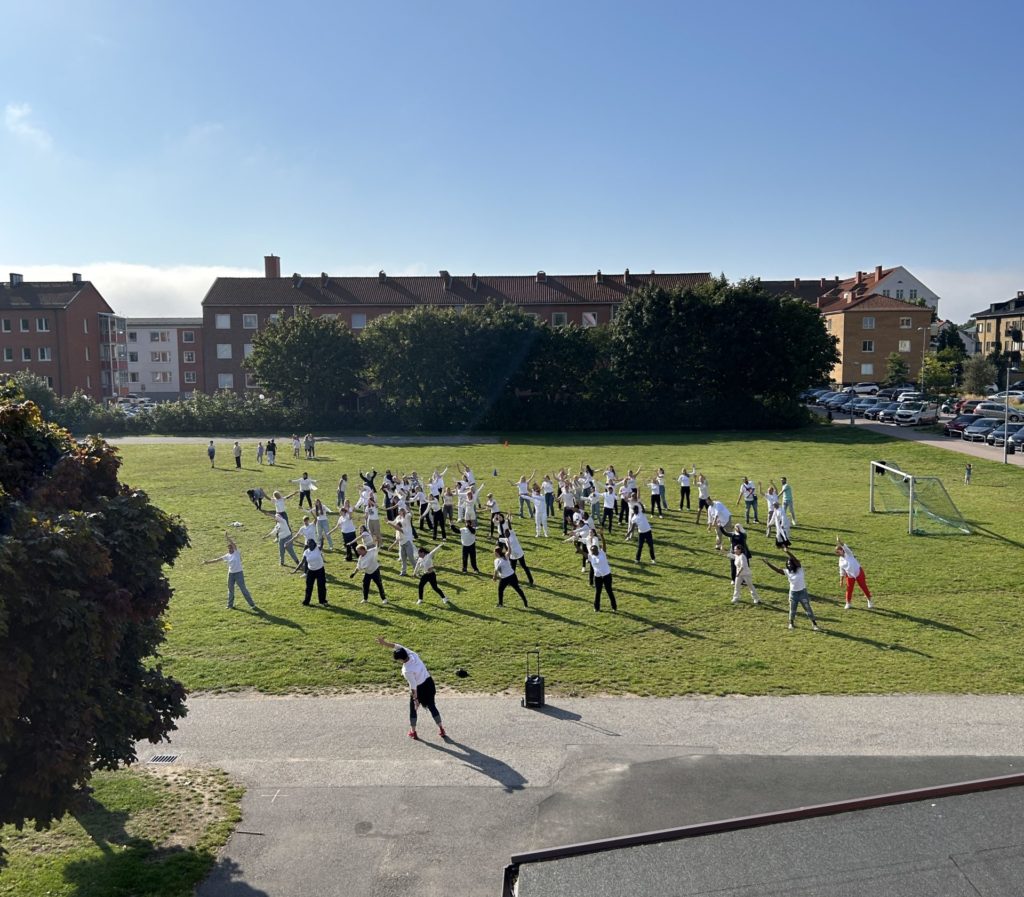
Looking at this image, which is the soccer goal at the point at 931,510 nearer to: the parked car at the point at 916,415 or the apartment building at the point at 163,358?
the parked car at the point at 916,415

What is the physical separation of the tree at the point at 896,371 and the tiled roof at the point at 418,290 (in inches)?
742

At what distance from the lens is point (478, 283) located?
79188 mm

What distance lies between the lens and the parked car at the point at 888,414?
5659cm

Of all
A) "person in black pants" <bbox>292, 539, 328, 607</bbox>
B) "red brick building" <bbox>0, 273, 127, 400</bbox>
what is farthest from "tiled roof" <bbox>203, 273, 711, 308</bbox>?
"person in black pants" <bbox>292, 539, 328, 607</bbox>

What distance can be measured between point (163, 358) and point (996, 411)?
267ft

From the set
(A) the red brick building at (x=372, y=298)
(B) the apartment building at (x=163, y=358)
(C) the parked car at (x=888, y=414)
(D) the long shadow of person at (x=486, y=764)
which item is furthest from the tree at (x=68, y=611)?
(B) the apartment building at (x=163, y=358)

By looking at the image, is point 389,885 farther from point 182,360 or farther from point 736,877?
point 182,360

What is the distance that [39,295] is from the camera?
76.4 m

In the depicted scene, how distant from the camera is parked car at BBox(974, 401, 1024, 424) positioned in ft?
157

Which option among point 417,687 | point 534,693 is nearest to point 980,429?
point 534,693

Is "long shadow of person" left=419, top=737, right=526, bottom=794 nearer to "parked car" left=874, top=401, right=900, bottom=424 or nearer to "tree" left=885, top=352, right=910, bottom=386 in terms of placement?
"parked car" left=874, top=401, right=900, bottom=424

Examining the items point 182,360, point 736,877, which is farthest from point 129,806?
point 182,360

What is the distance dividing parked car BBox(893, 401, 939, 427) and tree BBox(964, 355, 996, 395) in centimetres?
2239

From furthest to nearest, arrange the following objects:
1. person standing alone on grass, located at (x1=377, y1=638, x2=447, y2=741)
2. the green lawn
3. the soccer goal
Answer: the soccer goal, person standing alone on grass, located at (x1=377, y1=638, x2=447, y2=741), the green lawn
